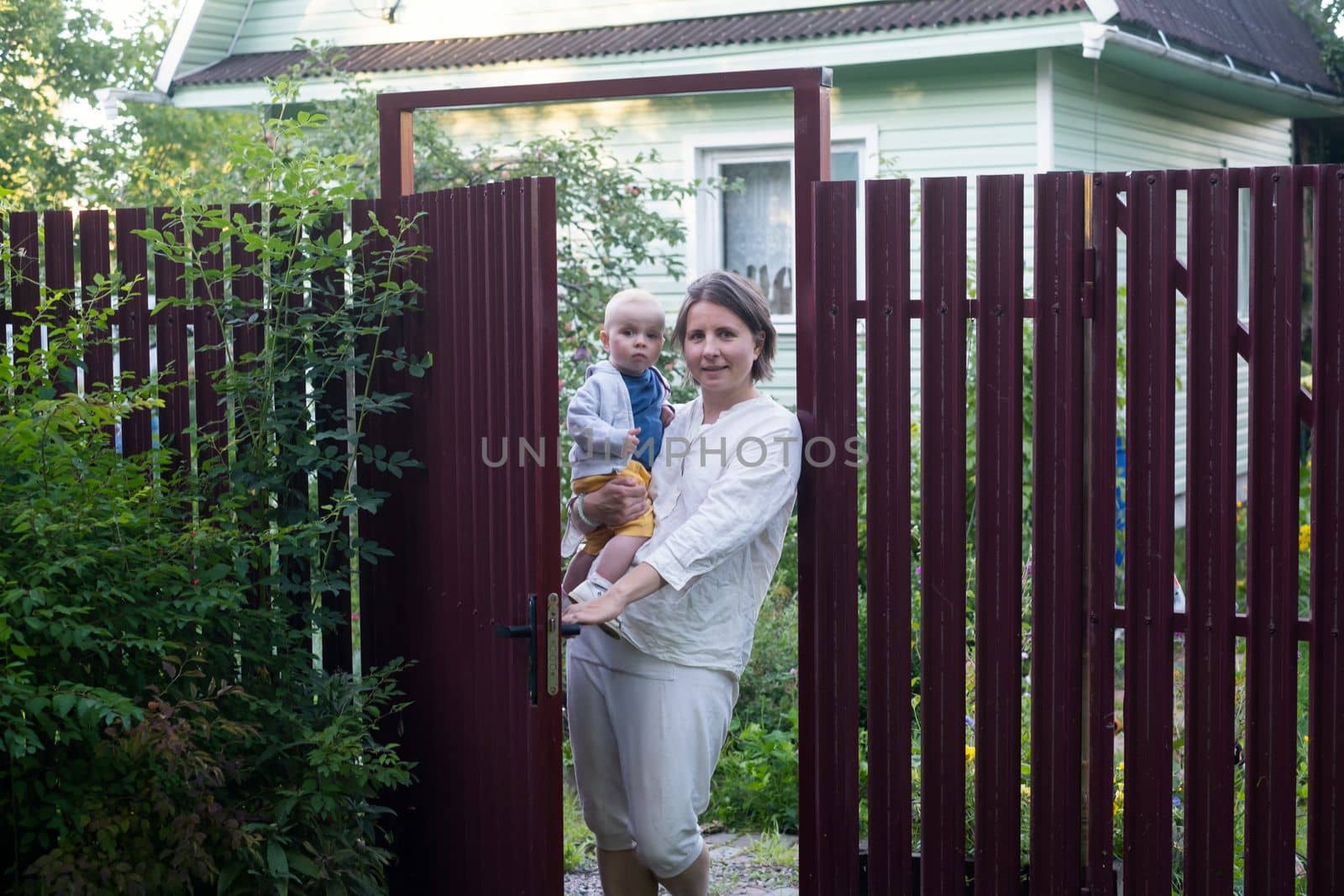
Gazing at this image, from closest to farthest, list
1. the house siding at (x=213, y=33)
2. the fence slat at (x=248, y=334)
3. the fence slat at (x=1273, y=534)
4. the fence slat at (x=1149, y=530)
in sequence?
the fence slat at (x=1273, y=534), the fence slat at (x=1149, y=530), the fence slat at (x=248, y=334), the house siding at (x=213, y=33)

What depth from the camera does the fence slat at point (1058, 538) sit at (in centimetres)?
382

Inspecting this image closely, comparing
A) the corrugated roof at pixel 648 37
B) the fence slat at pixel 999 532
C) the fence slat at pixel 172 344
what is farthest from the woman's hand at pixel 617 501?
the corrugated roof at pixel 648 37

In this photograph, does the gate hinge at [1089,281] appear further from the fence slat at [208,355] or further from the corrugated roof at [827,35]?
the corrugated roof at [827,35]

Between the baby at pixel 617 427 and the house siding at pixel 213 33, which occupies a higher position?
the house siding at pixel 213 33

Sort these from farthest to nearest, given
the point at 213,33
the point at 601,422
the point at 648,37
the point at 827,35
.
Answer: the point at 213,33
the point at 648,37
the point at 827,35
the point at 601,422

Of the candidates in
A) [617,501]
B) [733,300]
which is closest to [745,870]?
[617,501]

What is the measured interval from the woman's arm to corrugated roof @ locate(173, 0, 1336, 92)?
716 cm

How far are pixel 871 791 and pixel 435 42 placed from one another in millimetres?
9911

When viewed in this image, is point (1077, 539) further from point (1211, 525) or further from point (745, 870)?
point (745, 870)

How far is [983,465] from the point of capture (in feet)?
12.9

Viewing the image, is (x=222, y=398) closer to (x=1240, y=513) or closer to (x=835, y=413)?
(x=835, y=413)

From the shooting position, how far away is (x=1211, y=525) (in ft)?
12.2

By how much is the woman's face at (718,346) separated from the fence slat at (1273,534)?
4.34ft

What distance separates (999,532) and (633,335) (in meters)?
1.15
